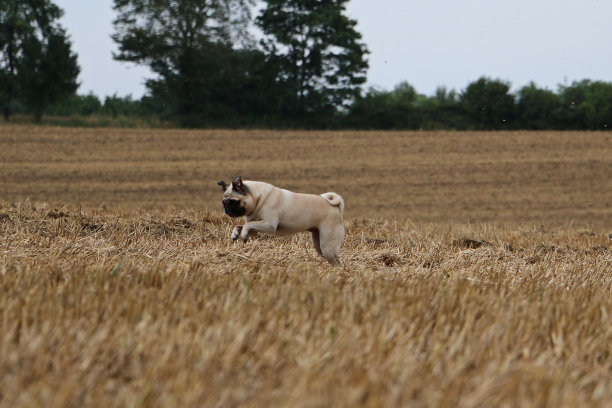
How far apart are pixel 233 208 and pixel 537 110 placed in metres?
37.4

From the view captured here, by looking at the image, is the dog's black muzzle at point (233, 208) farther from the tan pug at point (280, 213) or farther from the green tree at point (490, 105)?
the green tree at point (490, 105)

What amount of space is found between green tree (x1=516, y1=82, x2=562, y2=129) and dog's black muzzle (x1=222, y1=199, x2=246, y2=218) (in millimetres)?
36697

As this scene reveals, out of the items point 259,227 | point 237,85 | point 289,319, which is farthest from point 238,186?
point 237,85

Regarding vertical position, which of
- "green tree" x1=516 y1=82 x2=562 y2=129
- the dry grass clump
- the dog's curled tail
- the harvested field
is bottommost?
the harvested field

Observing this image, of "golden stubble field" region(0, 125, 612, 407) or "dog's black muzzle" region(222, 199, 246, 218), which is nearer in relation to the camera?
"golden stubble field" region(0, 125, 612, 407)

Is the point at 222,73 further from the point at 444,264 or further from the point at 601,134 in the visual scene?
the point at 444,264

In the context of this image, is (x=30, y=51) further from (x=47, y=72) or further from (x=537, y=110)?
(x=537, y=110)

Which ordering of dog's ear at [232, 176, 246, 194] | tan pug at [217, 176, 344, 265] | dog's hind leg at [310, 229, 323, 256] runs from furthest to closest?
dog's hind leg at [310, 229, 323, 256] → tan pug at [217, 176, 344, 265] → dog's ear at [232, 176, 246, 194]

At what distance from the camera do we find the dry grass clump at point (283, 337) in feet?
7.06

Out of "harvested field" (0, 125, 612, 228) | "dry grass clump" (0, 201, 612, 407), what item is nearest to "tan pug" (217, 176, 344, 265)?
"dry grass clump" (0, 201, 612, 407)

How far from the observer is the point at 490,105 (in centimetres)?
4078

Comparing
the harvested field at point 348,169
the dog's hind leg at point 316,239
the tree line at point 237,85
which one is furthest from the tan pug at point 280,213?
the tree line at point 237,85

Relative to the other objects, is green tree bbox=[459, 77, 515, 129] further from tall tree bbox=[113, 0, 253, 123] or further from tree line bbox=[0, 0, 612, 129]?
tall tree bbox=[113, 0, 253, 123]

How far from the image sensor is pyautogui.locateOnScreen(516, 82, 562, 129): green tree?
1583 inches
